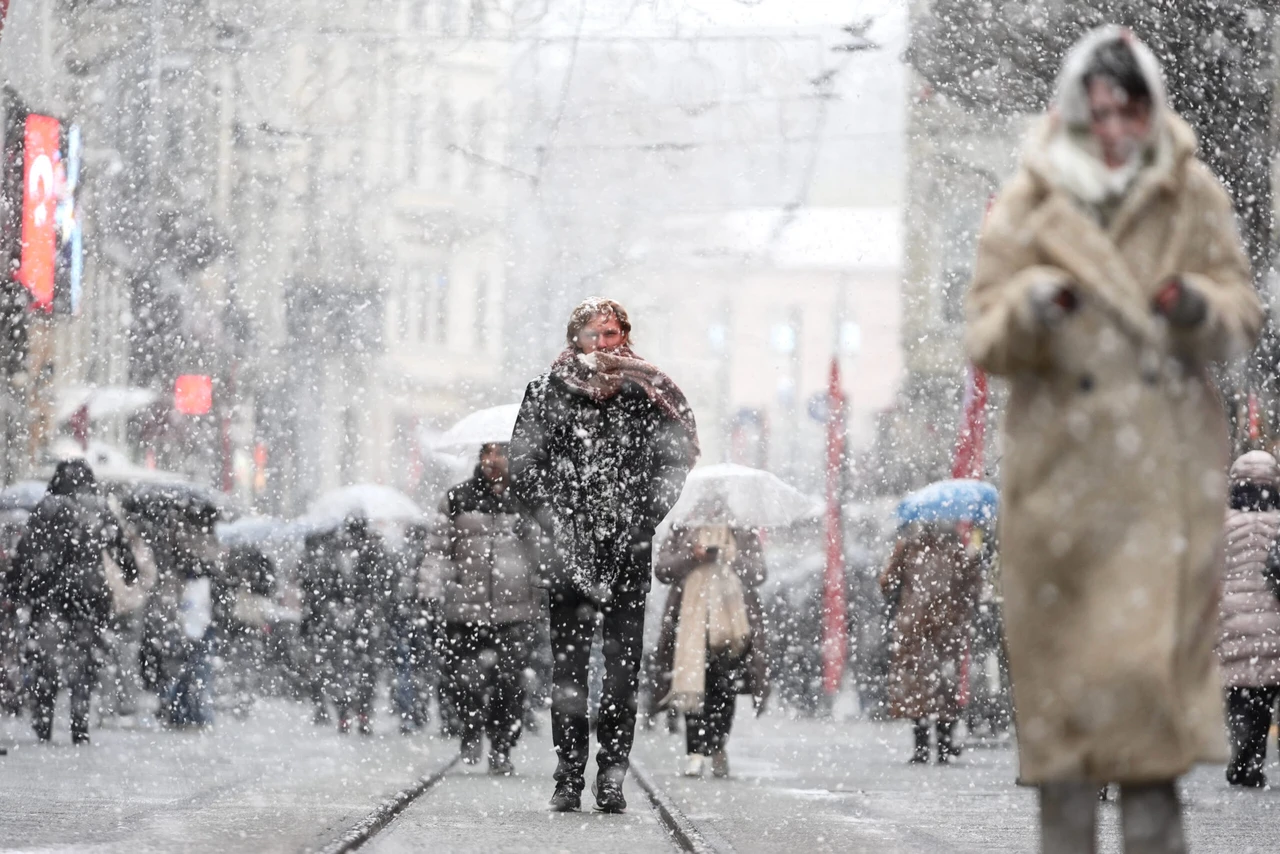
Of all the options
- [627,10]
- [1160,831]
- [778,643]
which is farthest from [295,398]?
[1160,831]

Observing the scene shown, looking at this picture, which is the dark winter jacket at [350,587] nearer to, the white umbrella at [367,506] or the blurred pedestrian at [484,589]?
the white umbrella at [367,506]

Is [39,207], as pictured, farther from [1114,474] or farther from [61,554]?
[1114,474]

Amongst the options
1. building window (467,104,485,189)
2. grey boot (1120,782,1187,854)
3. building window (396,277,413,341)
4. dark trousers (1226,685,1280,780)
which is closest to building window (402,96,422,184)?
building window (467,104,485,189)

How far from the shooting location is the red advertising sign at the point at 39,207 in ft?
75.7

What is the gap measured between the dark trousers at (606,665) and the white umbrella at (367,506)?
32.4 feet

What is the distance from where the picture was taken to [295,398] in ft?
188

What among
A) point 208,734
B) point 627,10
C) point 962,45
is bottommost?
point 208,734

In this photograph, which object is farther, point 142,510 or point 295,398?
point 295,398

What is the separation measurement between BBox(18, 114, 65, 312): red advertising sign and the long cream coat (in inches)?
753

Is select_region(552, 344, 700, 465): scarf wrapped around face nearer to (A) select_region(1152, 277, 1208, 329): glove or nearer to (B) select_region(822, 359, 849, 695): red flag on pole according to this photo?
(A) select_region(1152, 277, 1208, 329): glove

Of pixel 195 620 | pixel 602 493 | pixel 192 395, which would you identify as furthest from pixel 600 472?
pixel 192 395

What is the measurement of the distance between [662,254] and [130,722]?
45396 millimetres

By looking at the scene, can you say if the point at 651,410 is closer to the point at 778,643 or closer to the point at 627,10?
the point at 778,643

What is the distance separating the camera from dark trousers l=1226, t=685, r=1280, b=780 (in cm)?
1216
